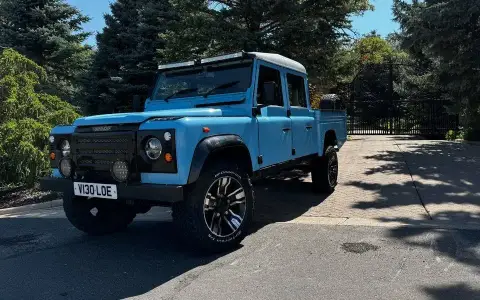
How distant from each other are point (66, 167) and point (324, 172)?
14.3 ft

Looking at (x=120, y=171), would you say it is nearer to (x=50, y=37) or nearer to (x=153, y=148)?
(x=153, y=148)

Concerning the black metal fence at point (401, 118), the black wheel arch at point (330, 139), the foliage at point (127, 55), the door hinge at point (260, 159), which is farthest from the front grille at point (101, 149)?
the black metal fence at point (401, 118)

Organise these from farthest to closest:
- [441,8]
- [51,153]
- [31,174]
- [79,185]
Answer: [441,8]
[31,174]
[51,153]
[79,185]

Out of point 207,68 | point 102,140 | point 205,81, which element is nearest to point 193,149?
point 102,140

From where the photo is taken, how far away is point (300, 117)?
637 cm

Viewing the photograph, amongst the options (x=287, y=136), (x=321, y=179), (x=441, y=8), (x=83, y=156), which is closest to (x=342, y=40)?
(x=441, y=8)

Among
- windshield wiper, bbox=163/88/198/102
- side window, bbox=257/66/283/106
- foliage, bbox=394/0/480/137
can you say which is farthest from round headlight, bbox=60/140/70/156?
foliage, bbox=394/0/480/137

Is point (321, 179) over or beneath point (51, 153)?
beneath

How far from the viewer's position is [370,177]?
8.86 metres

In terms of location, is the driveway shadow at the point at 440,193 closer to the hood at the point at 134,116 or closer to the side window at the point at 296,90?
the side window at the point at 296,90

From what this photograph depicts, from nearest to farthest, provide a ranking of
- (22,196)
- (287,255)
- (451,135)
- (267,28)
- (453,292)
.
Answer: (453,292) → (287,255) → (22,196) → (267,28) → (451,135)

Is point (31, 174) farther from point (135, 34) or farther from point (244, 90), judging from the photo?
point (135, 34)

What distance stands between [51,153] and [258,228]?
2722 millimetres

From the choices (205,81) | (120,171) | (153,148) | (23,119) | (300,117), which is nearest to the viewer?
(153,148)
